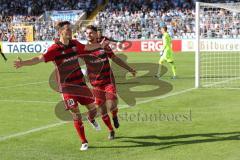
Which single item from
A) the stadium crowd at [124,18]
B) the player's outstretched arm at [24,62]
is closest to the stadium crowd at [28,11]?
the stadium crowd at [124,18]

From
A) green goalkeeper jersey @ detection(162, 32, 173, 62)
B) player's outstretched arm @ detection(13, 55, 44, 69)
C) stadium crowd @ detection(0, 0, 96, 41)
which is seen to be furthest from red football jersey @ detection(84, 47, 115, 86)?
stadium crowd @ detection(0, 0, 96, 41)

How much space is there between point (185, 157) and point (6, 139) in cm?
353

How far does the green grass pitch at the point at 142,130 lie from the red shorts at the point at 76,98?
0.74m

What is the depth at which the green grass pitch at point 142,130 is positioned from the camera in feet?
27.1

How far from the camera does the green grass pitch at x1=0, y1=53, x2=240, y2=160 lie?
325 inches

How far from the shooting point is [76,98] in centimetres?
875

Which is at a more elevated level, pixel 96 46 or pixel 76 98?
pixel 96 46

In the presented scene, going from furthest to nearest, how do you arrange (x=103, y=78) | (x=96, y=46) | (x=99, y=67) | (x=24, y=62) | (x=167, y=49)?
(x=167, y=49) < (x=99, y=67) < (x=103, y=78) < (x=96, y=46) < (x=24, y=62)

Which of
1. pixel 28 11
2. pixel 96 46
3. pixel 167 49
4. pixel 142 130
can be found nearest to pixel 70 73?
pixel 96 46

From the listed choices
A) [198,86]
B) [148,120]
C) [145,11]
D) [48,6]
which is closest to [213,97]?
[198,86]

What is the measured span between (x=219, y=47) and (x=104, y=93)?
2285 cm

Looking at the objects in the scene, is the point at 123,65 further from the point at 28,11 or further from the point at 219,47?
the point at 28,11

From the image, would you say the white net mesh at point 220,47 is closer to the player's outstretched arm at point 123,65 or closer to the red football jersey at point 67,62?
the player's outstretched arm at point 123,65

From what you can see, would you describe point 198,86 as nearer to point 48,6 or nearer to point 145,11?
point 145,11
